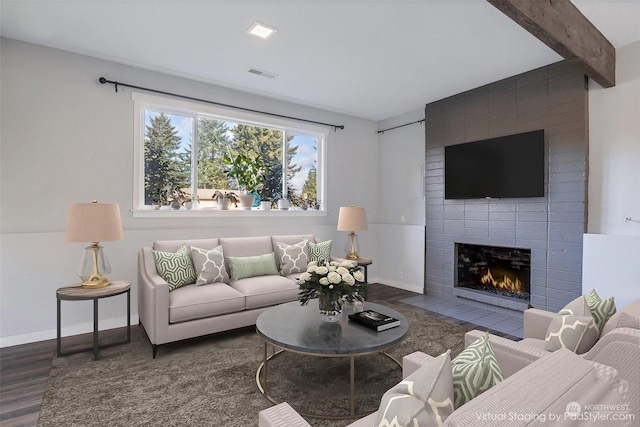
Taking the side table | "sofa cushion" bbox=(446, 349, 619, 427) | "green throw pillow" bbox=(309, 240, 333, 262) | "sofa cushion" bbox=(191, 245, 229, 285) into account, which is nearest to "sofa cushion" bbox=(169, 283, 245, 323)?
"sofa cushion" bbox=(191, 245, 229, 285)

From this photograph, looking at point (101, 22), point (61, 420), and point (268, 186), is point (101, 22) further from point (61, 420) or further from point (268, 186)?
point (61, 420)

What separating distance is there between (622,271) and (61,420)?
14.5ft

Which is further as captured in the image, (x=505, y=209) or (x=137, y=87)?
(x=505, y=209)

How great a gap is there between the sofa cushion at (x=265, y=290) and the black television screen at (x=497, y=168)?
2.64 metres

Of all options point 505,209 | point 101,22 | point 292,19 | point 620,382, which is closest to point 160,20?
point 101,22

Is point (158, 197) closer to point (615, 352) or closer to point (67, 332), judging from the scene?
point (67, 332)

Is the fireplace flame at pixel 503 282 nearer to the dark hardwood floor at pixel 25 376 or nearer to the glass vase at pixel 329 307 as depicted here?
the dark hardwood floor at pixel 25 376

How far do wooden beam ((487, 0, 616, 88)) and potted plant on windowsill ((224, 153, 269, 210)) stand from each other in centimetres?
323

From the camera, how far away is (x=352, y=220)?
15.3 ft

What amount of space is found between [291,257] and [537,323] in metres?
2.59

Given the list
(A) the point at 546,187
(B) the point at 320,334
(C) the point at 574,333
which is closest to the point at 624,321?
(C) the point at 574,333

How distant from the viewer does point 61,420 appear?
1.96m

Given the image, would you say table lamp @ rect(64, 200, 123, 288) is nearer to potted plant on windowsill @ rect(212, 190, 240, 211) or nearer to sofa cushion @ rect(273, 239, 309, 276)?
potted plant on windowsill @ rect(212, 190, 240, 211)

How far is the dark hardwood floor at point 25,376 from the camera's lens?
2.04 m
